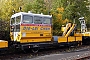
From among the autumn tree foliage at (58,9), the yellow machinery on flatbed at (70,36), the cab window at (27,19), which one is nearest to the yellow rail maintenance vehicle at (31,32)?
the cab window at (27,19)

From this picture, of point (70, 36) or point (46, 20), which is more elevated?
point (46, 20)

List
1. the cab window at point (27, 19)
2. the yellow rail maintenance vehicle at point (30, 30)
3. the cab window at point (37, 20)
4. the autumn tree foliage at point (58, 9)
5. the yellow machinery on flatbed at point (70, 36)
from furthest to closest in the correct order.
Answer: the autumn tree foliage at point (58, 9), the yellow machinery on flatbed at point (70, 36), the cab window at point (37, 20), the cab window at point (27, 19), the yellow rail maintenance vehicle at point (30, 30)

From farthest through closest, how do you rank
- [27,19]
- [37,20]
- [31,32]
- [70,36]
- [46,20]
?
1. [70,36]
2. [46,20]
3. [37,20]
4. [31,32]
5. [27,19]

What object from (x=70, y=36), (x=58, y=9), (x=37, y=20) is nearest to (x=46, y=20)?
(x=37, y=20)

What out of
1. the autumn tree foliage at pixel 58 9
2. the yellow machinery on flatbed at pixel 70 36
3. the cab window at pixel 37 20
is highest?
the autumn tree foliage at pixel 58 9

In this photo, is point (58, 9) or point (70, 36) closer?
point (70, 36)

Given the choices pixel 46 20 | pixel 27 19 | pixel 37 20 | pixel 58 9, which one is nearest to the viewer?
pixel 27 19

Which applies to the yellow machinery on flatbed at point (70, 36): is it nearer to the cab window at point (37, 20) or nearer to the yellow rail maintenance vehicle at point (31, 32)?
the yellow rail maintenance vehicle at point (31, 32)

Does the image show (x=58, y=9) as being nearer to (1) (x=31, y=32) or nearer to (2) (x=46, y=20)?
(2) (x=46, y=20)

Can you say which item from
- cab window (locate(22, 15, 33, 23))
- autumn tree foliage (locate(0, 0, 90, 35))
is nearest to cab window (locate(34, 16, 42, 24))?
cab window (locate(22, 15, 33, 23))

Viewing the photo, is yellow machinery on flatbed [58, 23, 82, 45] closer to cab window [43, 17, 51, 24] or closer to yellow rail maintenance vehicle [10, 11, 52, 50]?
yellow rail maintenance vehicle [10, 11, 52, 50]

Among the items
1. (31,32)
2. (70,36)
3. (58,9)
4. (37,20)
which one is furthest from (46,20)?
(58,9)

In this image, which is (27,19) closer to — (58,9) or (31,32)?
(31,32)

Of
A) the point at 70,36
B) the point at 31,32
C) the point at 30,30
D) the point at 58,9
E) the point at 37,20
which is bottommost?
the point at 70,36
